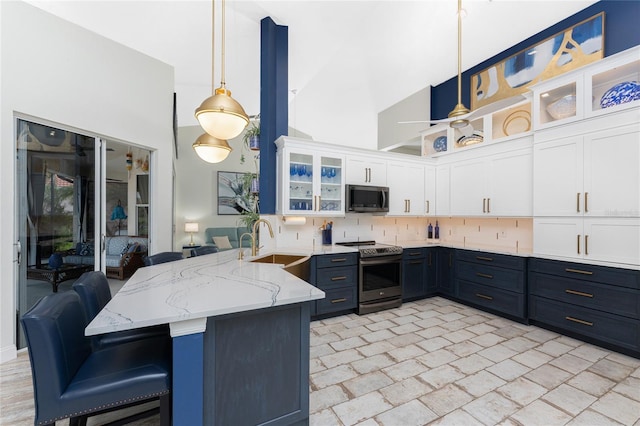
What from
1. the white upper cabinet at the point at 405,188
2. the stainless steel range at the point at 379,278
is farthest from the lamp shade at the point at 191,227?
the white upper cabinet at the point at 405,188

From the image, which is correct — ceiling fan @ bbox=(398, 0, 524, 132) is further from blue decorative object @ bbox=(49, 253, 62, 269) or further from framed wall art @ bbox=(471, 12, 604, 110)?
blue decorative object @ bbox=(49, 253, 62, 269)

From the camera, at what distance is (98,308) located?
1.69 m

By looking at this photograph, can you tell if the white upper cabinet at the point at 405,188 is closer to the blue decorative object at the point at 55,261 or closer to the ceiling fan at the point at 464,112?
the ceiling fan at the point at 464,112

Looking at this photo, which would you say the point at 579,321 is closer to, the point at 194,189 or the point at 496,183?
the point at 496,183

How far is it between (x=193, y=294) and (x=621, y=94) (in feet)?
13.8

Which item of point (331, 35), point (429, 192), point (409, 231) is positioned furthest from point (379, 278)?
point (331, 35)

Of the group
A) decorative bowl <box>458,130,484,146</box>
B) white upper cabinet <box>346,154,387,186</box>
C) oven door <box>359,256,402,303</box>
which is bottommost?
oven door <box>359,256,402,303</box>

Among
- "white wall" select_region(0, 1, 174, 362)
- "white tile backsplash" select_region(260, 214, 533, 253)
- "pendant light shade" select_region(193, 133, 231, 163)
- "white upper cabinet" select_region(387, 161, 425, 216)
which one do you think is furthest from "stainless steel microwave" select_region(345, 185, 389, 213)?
"white wall" select_region(0, 1, 174, 362)

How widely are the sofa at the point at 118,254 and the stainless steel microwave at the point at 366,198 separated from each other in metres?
3.17

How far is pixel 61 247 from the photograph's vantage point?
9.86 feet

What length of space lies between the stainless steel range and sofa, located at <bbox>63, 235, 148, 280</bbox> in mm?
3271

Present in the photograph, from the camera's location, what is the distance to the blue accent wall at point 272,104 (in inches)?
144

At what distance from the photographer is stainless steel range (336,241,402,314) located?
11.9 ft

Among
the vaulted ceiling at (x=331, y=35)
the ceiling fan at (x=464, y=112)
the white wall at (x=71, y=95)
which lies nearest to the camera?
the white wall at (x=71, y=95)
